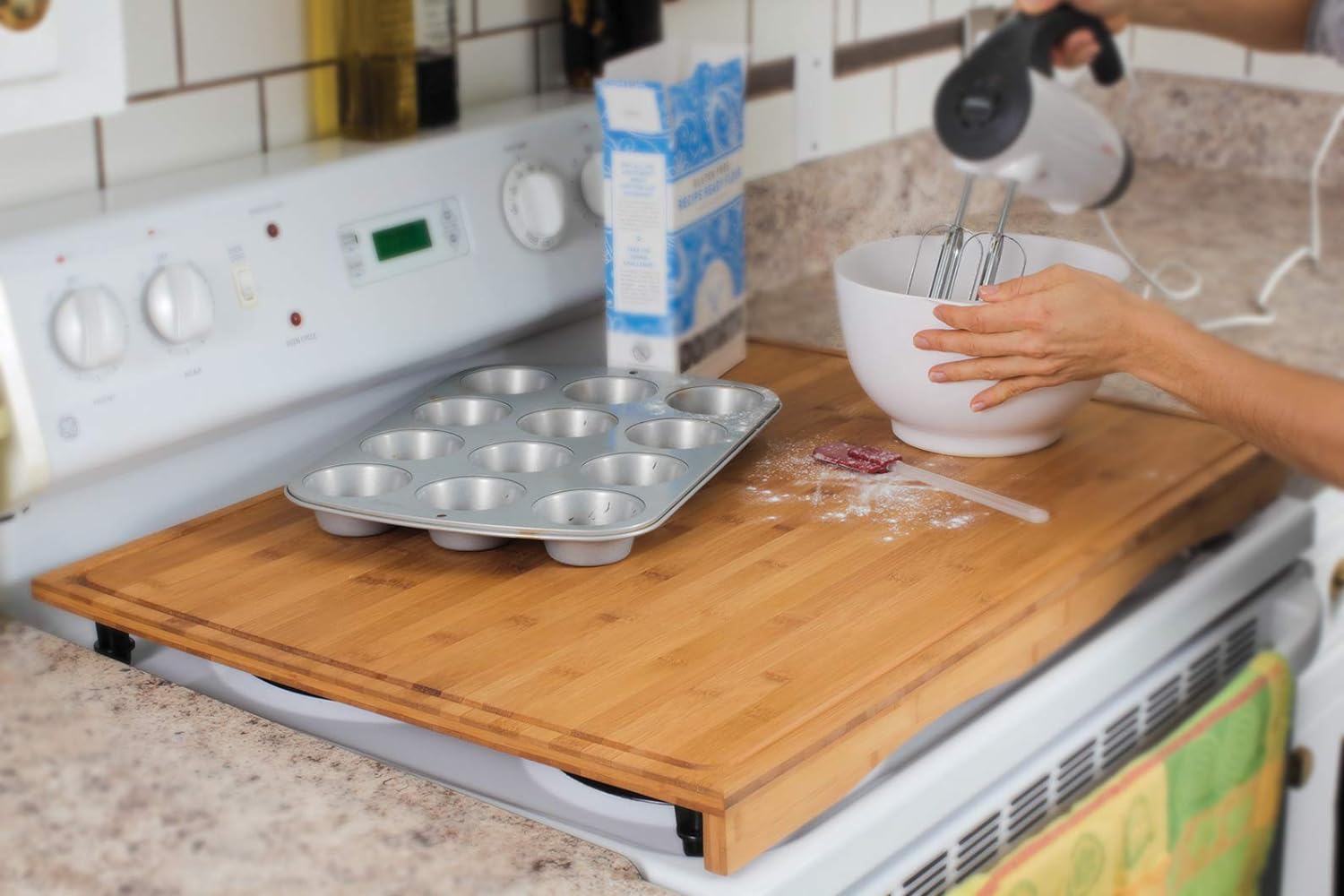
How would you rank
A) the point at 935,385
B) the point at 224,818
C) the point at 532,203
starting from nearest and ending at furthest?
the point at 224,818
the point at 935,385
the point at 532,203

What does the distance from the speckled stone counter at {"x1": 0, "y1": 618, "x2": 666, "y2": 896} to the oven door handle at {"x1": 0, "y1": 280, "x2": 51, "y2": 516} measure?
120 mm

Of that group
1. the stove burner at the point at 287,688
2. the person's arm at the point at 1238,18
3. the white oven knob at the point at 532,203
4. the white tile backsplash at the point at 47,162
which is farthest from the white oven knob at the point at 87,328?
the person's arm at the point at 1238,18

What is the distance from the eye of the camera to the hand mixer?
1.19 metres

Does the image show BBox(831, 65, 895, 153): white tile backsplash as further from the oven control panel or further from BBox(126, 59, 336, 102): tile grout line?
BBox(126, 59, 336, 102): tile grout line

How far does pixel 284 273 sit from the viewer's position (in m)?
1.09

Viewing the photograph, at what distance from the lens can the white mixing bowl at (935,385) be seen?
113 centimetres

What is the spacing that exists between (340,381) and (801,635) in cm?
41

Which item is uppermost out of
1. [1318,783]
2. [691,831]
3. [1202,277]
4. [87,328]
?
[87,328]

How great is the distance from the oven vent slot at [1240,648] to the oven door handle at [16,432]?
84cm

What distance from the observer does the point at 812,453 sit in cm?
118

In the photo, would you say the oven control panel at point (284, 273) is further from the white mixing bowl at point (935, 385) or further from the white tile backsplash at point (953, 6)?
Answer: the white tile backsplash at point (953, 6)

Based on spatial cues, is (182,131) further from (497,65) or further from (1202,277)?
(1202,277)

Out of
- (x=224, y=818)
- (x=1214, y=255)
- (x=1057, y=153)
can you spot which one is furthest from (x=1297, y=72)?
(x=224, y=818)

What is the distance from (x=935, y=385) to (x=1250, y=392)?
0.68ft
